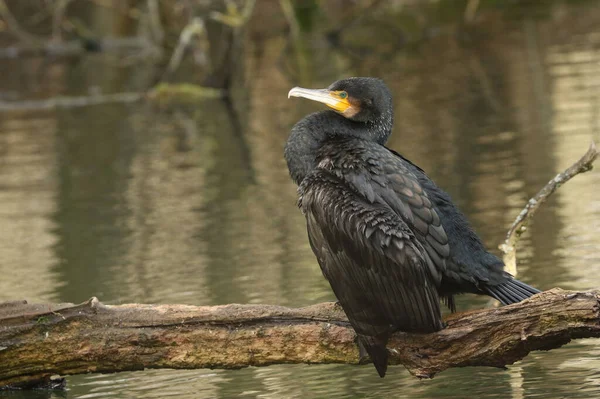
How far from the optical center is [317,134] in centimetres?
576

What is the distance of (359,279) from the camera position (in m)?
5.11

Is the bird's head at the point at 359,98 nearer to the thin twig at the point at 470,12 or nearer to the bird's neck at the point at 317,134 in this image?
the bird's neck at the point at 317,134

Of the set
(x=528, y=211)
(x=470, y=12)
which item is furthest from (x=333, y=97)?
(x=470, y=12)

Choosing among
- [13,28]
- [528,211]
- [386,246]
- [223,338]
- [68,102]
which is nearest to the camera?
[386,246]

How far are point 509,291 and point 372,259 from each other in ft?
2.04

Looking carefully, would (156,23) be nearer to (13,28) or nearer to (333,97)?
(13,28)

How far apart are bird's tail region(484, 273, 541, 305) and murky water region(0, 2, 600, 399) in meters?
0.51

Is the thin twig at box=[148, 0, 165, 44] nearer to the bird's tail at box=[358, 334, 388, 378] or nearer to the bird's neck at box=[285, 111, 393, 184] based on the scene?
the bird's neck at box=[285, 111, 393, 184]

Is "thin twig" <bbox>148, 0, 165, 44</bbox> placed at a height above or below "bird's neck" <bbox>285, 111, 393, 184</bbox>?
above

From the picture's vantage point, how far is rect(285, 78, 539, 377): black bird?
4984 millimetres

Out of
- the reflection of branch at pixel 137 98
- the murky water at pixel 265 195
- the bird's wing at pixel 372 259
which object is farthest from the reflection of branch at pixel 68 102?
the bird's wing at pixel 372 259

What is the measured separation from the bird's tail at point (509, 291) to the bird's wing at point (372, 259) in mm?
266

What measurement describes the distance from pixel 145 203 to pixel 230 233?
Result: 1940 millimetres

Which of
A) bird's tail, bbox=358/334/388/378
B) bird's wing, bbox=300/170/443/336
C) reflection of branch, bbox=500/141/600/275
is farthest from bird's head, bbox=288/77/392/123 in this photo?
bird's tail, bbox=358/334/388/378
